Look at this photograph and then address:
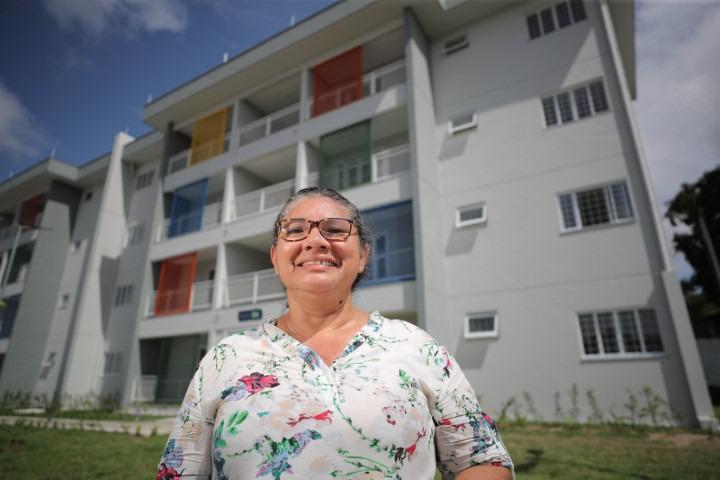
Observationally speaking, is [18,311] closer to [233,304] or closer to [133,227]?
[133,227]

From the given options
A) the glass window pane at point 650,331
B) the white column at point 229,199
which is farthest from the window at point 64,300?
the glass window pane at point 650,331

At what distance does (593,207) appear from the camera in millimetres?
11109

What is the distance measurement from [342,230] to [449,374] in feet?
2.94

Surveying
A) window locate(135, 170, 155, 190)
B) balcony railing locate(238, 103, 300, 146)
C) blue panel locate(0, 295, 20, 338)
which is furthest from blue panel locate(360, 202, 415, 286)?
blue panel locate(0, 295, 20, 338)

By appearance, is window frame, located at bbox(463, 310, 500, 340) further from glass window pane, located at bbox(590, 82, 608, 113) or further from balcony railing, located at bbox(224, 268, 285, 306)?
glass window pane, located at bbox(590, 82, 608, 113)

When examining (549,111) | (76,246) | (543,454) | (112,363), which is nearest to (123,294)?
(112,363)

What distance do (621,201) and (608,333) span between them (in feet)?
12.0

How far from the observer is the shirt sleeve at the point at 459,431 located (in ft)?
5.31

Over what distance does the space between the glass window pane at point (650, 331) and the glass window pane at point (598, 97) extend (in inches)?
240

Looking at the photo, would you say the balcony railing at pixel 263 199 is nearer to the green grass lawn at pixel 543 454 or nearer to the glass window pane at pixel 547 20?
the green grass lawn at pixel 543 454

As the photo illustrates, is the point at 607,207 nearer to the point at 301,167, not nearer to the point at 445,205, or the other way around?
the point at 445,205

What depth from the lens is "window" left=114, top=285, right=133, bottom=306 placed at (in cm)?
2016

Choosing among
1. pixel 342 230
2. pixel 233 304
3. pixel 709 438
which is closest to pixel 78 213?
pixel 233 304

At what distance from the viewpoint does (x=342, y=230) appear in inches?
82.1
